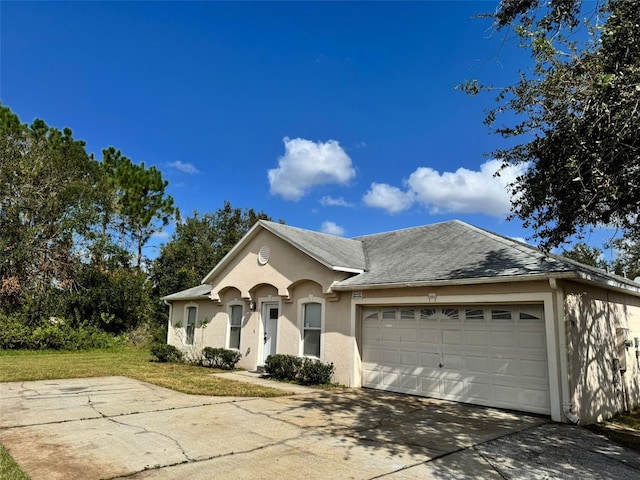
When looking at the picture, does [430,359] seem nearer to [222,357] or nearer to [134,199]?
[222,357]

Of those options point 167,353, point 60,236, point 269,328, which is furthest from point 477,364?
point 60,236

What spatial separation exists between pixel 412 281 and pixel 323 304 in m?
3.37

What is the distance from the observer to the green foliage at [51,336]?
19.0 m

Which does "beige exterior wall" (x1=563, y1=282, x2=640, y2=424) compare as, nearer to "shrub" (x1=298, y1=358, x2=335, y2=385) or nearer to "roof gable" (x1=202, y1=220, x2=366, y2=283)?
"roof gable" (x1=202, y1=220, x2=366, y2=283)

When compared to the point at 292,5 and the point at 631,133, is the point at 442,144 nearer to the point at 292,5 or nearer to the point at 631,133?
the point at 292,5

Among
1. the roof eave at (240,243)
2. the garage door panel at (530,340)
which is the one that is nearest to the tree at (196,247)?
the roof eave at (240,243)

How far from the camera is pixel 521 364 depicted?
29.3 feet

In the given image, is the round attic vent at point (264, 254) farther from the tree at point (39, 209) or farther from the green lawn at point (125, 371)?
the tree at point (39, 209)

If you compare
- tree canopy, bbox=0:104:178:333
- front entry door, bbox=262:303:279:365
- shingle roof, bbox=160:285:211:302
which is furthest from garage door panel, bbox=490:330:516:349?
tree canopy, bbox=0:104:178:333

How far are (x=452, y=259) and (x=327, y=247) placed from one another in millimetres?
4625

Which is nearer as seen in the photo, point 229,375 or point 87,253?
point 229,375

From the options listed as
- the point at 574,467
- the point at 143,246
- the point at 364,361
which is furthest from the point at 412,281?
the point at 143,246

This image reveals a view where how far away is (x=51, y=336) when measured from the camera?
2006 cm

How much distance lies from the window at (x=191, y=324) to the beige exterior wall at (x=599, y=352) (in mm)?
14596
